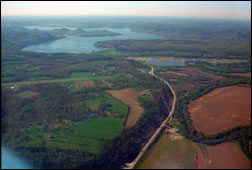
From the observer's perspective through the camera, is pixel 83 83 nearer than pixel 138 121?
No

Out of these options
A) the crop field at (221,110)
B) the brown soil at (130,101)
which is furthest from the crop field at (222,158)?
the brown soil at (130,101)

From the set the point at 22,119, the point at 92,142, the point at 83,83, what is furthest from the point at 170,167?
the point at 83,83

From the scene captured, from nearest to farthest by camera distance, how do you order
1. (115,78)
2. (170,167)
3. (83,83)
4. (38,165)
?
(38,165) → (170,167) → (83,83) → (115,78)

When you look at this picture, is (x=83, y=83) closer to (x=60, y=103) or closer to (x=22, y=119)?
(x=60, y=103)

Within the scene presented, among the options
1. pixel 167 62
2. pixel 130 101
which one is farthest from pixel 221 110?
pixel 167 62

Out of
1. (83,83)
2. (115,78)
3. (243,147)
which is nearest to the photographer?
(243,147)

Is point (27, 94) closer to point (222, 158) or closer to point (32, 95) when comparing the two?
point (32, 95)

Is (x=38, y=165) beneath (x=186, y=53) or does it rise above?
beneath

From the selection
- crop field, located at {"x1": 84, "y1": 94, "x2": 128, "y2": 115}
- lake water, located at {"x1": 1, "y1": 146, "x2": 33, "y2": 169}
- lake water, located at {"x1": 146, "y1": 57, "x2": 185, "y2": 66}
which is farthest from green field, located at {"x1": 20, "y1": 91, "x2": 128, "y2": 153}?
lake water, located at {"x1": 146, "y1": 57, "x2": 185, "y2": 66}

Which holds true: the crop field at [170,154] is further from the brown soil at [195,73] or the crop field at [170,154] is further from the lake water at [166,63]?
the lake water at [166,63]
